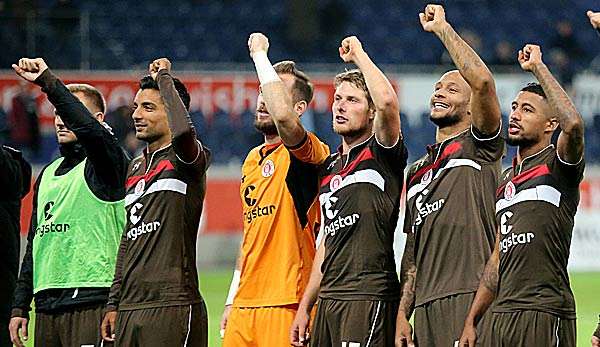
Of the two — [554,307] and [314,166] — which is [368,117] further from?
[554,307]

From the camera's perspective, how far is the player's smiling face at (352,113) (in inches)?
265

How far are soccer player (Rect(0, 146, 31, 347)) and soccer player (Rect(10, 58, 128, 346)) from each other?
465 mm

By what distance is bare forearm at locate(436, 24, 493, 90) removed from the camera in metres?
6.19

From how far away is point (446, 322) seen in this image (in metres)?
6.30

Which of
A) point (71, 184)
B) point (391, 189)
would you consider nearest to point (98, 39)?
point (71, 184)

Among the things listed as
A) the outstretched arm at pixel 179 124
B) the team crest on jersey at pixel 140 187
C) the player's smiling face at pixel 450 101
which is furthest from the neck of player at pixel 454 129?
the team crest on jersey at pixel 140 187

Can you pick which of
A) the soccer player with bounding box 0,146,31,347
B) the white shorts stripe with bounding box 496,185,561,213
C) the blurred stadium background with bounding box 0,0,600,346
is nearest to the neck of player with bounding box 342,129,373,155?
the white shorts stripe with bounding box 496,185,561,213

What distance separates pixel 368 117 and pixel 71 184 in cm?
203

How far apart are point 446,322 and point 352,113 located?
133cm

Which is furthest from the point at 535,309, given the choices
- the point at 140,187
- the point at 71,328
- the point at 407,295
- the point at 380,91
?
the point at 71,328

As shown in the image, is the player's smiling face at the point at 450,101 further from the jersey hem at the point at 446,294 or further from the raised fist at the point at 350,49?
the jersey hem at the point at 446,294

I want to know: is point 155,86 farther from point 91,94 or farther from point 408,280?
point 408,280

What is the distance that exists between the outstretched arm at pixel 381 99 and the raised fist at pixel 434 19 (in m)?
0.37

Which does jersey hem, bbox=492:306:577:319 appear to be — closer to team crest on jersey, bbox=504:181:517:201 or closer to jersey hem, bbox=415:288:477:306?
jersey hem, bbox=415:288:477:306
